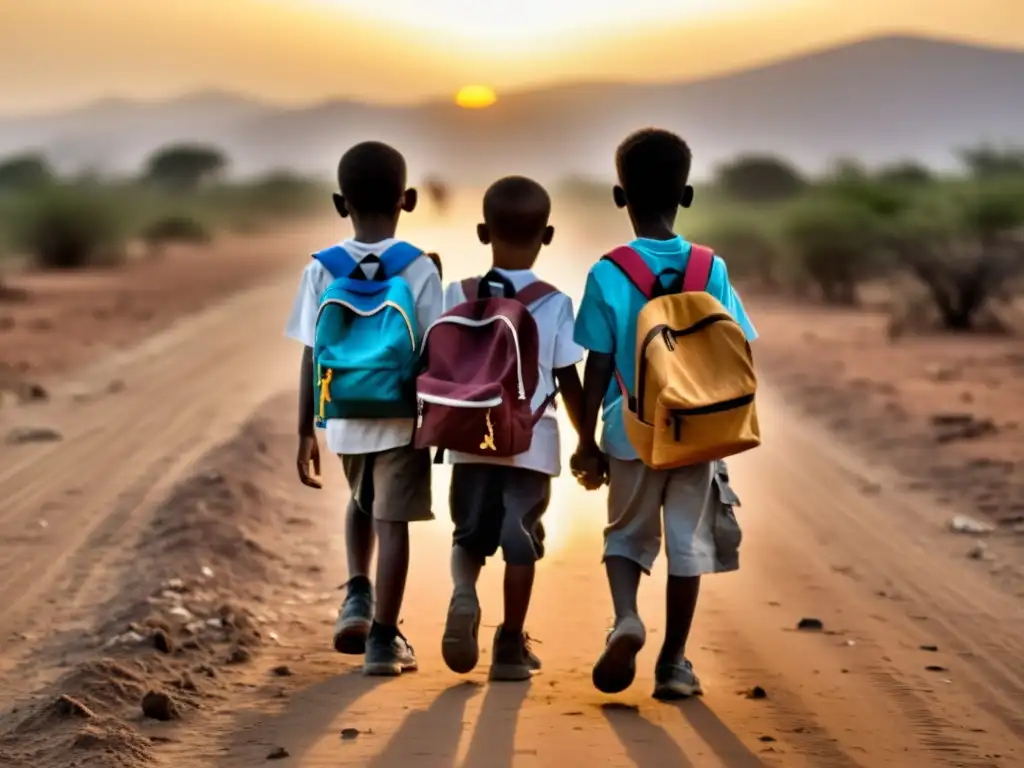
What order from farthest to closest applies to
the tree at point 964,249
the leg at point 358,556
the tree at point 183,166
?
the tree at point 183,166, the tree at point 964,249, the leg at point 358,556

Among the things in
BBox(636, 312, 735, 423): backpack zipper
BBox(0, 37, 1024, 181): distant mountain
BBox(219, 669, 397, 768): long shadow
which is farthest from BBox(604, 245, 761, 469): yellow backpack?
BBox(0, 37, 1024, 181): distant mountain

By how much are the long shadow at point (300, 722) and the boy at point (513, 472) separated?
385mm

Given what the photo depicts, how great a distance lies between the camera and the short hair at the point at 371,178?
5812 millimetres

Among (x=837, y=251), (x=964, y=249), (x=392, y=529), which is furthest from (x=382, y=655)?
(x=837, y=251)

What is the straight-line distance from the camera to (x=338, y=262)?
230 inches

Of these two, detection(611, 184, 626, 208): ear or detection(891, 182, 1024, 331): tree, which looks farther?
detection(891, 182, 1024, 331): tree

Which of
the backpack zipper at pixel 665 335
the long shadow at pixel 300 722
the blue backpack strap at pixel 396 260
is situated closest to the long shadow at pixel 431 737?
the long shadow at pixel 300 722

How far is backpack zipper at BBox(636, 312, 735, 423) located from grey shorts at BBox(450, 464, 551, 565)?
51cm

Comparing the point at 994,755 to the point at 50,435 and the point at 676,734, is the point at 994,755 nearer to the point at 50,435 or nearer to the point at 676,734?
the point at 676,734

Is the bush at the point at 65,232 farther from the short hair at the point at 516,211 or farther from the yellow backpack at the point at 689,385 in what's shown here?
the yellow backpack at the point at 689,385

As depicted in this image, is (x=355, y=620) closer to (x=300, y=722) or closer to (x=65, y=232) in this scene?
(x=300, y=722)

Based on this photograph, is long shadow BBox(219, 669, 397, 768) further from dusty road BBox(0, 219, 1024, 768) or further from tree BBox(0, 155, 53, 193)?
tree BBox(0, 155, 53, 193)

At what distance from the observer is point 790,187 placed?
2153 inches

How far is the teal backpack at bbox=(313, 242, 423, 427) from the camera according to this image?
562cm
